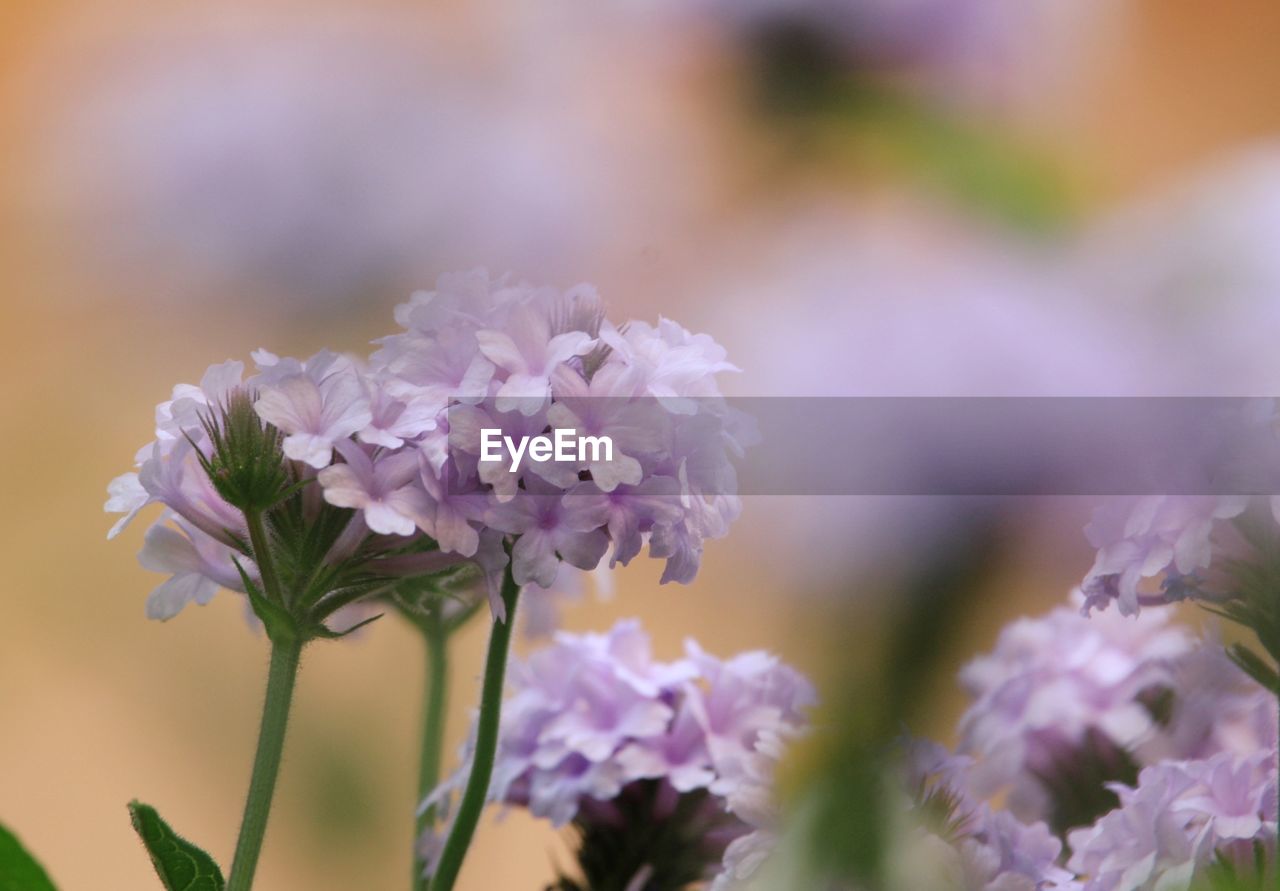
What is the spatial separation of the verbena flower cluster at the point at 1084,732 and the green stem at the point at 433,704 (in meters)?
0.14

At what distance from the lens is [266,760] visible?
24cm

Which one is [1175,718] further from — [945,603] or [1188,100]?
[945,603]

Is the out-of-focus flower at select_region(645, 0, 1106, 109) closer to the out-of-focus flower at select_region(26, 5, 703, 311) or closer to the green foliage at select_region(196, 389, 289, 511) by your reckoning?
the out-of-focus flower at select_region(26, 5, 703, 311)

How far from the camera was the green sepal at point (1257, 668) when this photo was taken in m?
0.26

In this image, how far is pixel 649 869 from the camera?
1.10 feet

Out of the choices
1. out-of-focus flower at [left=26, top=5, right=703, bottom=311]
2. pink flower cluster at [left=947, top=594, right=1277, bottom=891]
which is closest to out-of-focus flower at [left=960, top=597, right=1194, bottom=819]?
pink flower cluster at [left=947, top=594, right=1277, bottom=891]

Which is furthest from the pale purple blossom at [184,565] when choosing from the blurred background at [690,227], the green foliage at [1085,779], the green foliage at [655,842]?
the green foliage at [1085,779]

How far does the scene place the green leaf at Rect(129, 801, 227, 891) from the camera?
0.23 meters

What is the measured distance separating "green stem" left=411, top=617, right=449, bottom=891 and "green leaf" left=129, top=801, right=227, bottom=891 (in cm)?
12

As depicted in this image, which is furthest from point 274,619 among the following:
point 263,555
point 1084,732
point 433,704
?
point 1084,732

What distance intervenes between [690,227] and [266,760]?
156mm

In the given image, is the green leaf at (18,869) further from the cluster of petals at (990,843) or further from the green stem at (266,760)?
the cluster of petals at (990,843)

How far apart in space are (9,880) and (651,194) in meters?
0.15

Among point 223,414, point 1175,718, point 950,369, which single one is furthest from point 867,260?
point 1175,718
